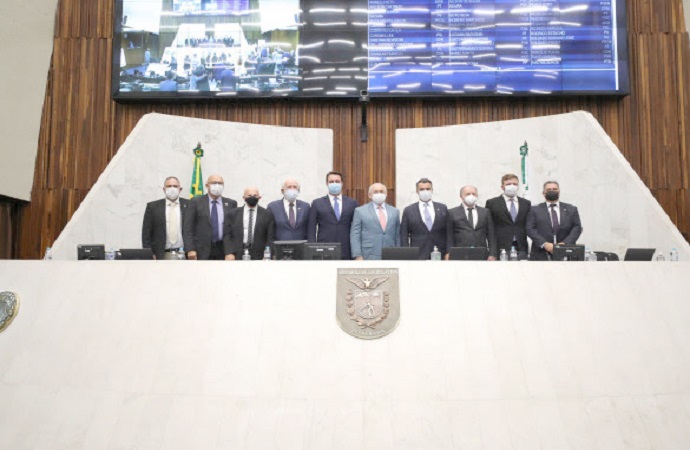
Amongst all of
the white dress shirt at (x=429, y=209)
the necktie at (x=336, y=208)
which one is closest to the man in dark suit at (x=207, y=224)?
the necktie at (x=336, y=208)

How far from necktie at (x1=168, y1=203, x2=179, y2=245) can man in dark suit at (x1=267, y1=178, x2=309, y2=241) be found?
79 cm

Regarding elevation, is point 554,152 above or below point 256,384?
above

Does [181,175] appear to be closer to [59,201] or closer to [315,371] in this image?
[59,201]

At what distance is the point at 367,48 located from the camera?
778 centimetres

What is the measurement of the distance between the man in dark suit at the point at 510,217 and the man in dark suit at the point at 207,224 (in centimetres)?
223

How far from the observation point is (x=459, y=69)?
772 cm

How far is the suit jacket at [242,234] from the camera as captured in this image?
500 centimetres

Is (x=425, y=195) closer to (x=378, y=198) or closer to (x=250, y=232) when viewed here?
(x=378, y=198)

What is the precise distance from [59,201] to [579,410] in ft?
21.7

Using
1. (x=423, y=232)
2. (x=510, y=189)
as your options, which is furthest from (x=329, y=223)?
(x=510, y=189)

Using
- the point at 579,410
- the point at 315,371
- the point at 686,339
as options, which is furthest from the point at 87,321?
the point at 686,339

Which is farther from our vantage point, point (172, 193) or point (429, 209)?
point (172, 193)

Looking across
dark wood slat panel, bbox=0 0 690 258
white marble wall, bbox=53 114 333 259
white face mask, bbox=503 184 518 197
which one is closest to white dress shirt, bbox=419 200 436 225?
white face mask, bbox=503 184 518 197

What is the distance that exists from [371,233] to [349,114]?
10.9 feet
